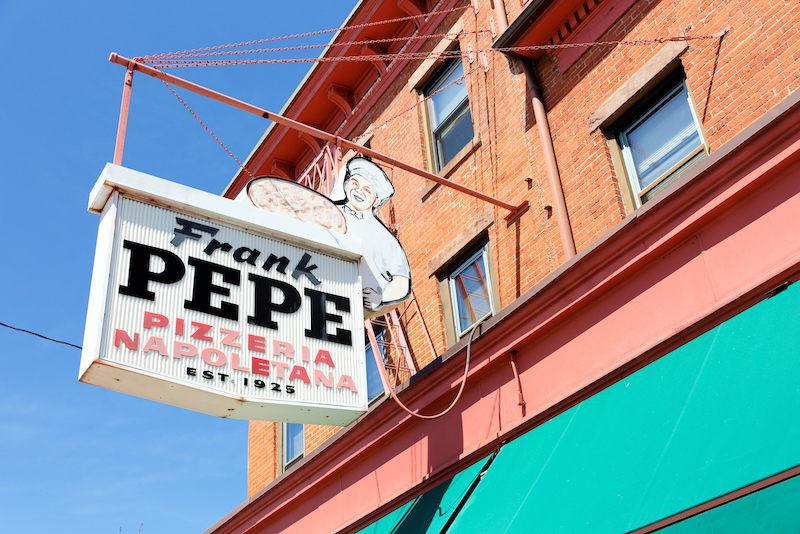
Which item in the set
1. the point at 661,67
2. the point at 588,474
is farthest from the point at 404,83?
the point at 588,474

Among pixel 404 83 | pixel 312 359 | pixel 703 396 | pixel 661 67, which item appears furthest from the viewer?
pixel 404 83

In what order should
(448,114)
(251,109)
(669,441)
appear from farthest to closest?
(448,114) → (251,109) → (669,441)

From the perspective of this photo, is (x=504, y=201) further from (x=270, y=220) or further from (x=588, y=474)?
(x=588, y=474)

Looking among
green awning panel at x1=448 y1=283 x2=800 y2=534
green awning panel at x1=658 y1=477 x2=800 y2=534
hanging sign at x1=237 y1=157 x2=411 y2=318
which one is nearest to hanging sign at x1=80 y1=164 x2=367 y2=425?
hanging sign at x1=237 y1=157 x2=411 y2=318

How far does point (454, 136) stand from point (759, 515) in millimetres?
8529

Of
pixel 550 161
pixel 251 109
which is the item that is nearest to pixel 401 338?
pixel 550 161

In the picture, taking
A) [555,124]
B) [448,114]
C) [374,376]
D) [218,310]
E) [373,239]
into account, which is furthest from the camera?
[374,376]

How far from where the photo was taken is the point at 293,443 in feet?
46.9

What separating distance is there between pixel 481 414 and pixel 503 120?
423 cm

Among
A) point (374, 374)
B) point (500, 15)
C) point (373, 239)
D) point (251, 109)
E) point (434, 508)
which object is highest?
point (500, 15)

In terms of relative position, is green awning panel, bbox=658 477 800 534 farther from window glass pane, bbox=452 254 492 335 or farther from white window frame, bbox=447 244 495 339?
window glass pane, bbox=452 254 492 335

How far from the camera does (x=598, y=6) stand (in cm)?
942

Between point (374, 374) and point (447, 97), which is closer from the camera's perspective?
point (447, 97)

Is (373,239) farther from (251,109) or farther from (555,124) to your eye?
(555,124)
